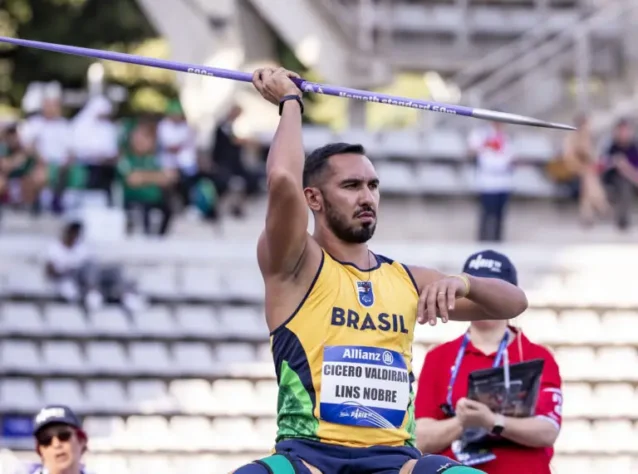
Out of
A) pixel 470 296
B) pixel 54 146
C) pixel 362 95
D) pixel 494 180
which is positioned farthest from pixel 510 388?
pixel 54 146

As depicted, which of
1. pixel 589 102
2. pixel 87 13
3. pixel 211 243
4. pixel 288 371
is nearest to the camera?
pixel 288 371

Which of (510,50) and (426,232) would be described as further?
(510,50)

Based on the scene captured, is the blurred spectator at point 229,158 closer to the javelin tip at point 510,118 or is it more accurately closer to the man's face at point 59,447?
the man's face at point 59,447

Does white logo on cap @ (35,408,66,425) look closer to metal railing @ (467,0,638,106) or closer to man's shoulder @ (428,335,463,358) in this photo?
man's shoulder @ (428,335,463,358)

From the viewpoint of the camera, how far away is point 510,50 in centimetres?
1869

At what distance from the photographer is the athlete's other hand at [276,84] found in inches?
206

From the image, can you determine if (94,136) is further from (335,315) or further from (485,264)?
(335,315)

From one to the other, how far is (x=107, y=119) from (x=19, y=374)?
10.5 feet

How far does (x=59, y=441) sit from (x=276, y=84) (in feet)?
9.82

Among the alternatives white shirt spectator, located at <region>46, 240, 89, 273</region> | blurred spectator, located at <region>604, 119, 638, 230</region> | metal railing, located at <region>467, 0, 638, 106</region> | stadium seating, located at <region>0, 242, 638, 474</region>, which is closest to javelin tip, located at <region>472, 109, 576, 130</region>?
stadium seating, located at <region>0, 242, 638, 474</region>

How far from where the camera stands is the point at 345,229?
5.28 m

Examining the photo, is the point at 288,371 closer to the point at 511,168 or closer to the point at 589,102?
the point at 511,168

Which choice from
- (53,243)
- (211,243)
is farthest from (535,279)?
(53,243)

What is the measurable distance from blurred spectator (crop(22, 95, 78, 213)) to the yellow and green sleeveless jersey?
10312 millimetres
